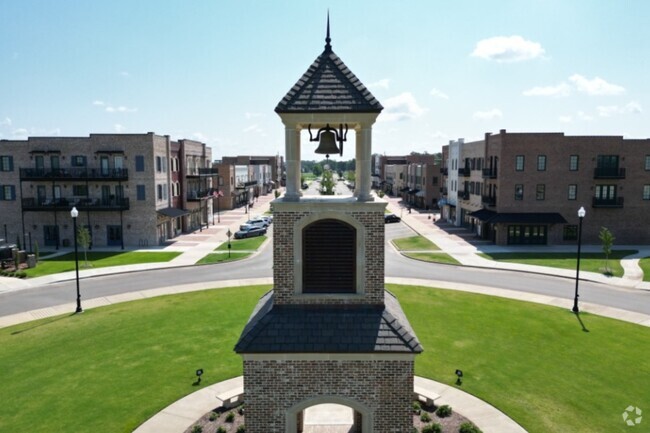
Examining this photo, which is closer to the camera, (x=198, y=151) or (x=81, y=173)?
(x=81, y=173)

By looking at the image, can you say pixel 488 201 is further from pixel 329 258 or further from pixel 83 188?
pixel 83 188

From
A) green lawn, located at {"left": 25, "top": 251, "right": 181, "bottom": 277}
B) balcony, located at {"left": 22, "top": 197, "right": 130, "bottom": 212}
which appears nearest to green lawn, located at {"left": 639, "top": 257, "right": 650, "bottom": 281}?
green lawn, located at {"left": 25, "top": 251, "right": 181, "bottom": 277}

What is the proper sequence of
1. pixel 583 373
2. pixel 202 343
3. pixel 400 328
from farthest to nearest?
pixel 202 343 → pixel 583 373 → pixel 400 328

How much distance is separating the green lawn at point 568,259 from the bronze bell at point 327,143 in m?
30.1

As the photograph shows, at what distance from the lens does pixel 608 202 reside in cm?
4472

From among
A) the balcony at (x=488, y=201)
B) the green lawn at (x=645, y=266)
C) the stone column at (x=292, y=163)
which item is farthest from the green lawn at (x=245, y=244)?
the stone column at (x=292, y=163)

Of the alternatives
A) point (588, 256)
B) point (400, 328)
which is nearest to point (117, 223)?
point (400, 328)

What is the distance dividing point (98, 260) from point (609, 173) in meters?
49.1

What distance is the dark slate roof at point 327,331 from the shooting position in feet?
31.0

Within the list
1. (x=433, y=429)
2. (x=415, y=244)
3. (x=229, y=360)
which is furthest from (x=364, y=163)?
(x=415, y=244)

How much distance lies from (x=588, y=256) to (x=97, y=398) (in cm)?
3930

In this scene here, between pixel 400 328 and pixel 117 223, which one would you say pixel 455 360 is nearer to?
pixel 400 328

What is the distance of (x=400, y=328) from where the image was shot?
386 inches

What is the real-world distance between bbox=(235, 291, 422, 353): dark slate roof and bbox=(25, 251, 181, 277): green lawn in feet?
99.1
